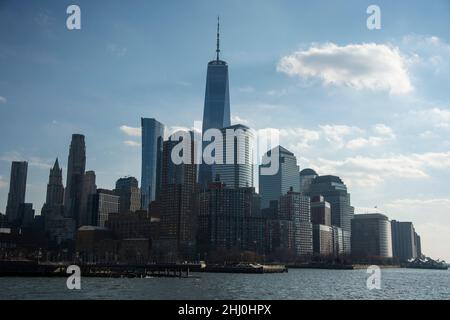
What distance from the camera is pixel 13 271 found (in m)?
143
